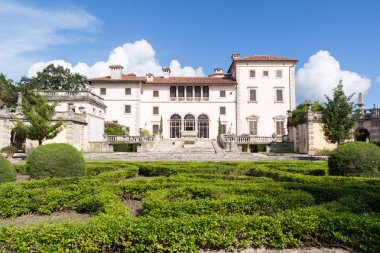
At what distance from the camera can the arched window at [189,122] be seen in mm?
45031

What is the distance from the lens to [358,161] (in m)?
11.4

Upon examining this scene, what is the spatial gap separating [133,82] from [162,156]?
73.8ft

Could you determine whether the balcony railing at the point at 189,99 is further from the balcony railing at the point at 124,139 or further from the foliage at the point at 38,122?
the foliage at the point at 38,122

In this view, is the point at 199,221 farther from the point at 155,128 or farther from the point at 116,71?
the point at 116,71

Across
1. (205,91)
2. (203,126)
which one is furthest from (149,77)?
(203,126)

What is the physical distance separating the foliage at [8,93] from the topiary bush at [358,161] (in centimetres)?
4979

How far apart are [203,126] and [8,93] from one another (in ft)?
103

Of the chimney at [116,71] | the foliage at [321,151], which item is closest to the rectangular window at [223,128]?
the chimney at [116,71]

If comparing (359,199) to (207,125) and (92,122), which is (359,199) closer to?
(92,122)

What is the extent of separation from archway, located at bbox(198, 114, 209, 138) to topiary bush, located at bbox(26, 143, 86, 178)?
111 feet

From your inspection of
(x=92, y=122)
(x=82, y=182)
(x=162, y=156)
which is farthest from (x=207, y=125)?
(x=82, y=182)

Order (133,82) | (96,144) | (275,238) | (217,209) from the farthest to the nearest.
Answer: (133,82) → (96,144) → (217,209) → (275,238)

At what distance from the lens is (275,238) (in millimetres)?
5320

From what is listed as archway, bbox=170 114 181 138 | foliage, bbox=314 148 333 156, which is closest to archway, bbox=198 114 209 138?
archway, bbox=170 114 181 138
